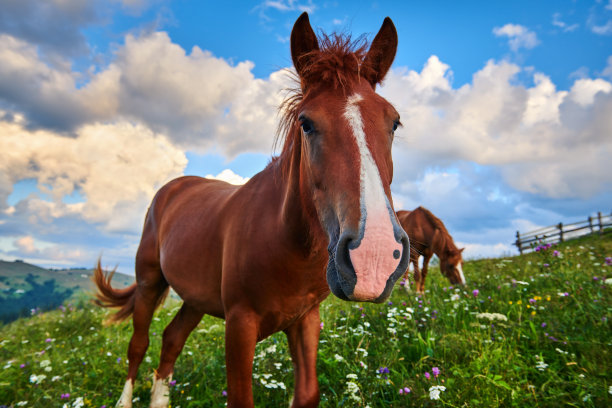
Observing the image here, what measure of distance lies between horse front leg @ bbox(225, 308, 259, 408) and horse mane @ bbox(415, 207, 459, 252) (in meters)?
7.98

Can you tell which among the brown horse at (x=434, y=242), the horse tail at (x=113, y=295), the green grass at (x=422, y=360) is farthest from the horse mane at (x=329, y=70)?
the brown horse at (x=434, y=242)

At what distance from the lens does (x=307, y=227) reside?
2.00 metres

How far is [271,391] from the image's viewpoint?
10.6ft

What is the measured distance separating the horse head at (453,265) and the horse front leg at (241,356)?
23.9 feet

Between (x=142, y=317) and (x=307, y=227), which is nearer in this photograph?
(x=307, y=227)

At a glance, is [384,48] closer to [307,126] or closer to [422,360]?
[307,126]

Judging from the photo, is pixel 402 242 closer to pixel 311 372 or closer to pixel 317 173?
pixel 317 173

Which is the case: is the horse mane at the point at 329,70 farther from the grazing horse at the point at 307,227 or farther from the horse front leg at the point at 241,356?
the horse front leg at the point at 241,356

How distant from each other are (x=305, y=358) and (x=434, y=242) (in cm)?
786

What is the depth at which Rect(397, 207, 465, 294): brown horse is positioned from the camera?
8.52 meters

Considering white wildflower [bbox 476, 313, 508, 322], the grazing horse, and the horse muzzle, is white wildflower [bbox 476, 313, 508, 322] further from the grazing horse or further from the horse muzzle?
the horse muzzle

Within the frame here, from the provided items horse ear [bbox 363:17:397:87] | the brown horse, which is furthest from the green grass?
the brown horse

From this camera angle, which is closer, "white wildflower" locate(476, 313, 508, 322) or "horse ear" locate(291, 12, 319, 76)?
"horse ear" locate(291, 12, 319, 76)

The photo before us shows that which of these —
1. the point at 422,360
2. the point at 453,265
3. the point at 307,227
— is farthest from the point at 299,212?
the point at 453,265
